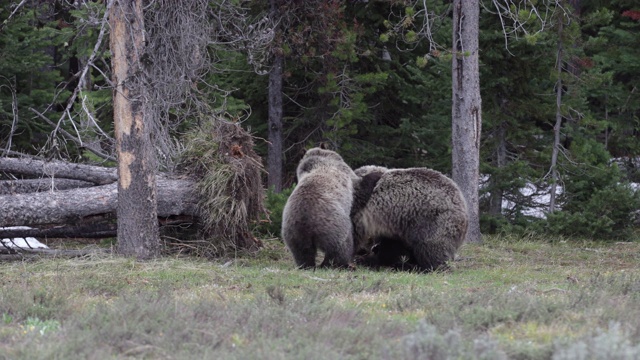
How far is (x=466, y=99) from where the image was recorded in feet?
50.3

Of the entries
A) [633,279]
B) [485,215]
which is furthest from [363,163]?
[633,279]

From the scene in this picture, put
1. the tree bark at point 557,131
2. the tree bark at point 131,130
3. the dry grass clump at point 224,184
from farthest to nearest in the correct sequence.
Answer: the tree bark at point 557,131 < the dry grass clump at point 224,184 < the tree bark at point 131,130

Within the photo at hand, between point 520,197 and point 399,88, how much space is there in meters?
4.05

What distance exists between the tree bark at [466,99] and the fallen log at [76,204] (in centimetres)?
539

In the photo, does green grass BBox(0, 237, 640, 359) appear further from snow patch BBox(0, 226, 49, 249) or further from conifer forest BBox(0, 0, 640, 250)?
conifer forest BBox(0, 0, 640, 250)

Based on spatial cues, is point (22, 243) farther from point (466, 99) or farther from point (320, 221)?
point (466, 99)

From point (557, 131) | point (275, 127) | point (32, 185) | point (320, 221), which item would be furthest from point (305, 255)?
point (557, 131)

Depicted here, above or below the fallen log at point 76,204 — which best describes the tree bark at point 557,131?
above

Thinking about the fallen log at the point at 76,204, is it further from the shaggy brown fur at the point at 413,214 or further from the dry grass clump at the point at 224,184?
the shaggy brown fur at the point at 413,214

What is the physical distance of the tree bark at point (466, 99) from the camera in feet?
50.0

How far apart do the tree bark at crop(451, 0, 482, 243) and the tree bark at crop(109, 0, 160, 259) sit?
6253 millimetres

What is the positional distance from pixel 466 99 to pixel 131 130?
6.64m

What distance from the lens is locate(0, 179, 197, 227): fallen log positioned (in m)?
12.0

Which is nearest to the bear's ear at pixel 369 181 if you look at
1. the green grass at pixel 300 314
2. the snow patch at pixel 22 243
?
the green grass at pixel 300 314
